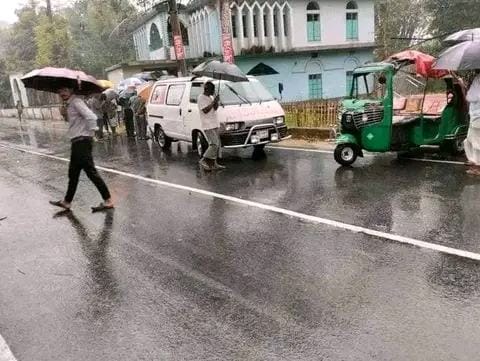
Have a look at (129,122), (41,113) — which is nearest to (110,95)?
(129,122)

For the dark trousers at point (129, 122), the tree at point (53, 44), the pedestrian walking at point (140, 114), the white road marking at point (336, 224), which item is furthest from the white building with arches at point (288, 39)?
the white road marking at point (336, 224)

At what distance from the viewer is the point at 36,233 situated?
6629mm

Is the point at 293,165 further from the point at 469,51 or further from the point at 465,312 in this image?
the point at 465,312

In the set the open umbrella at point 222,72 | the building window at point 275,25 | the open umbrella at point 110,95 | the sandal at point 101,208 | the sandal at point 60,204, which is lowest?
the sandal at point 101,208

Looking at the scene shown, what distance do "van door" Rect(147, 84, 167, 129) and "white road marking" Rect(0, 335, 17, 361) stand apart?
9711 mm

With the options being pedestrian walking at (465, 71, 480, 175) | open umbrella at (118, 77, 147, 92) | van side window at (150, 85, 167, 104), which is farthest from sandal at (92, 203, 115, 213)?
open umbrella at (118, 77, 147, 92)

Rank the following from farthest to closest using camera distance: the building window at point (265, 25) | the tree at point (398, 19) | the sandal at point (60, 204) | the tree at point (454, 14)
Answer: the tree at point (398, 19), the building window at point (265, 25), the tree at point (454, 14), the sandal at point (60, 204)

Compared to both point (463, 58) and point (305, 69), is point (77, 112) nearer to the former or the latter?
point (463, 58)

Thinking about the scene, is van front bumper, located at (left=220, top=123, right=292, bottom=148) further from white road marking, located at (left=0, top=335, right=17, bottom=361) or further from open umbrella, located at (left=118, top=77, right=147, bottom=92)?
open umbrella, located at (left=118, top=77, right=147, bottom=92)

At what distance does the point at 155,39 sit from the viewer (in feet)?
98.1

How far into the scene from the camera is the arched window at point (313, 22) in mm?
27188

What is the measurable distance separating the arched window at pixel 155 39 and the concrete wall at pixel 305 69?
6004 mm

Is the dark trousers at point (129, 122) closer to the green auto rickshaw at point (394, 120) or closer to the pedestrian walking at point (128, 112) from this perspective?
the pedestrian walking at point (128, 112)

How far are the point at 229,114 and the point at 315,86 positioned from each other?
757 inches
